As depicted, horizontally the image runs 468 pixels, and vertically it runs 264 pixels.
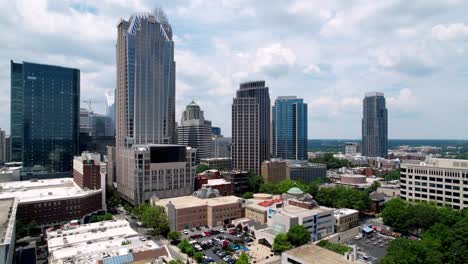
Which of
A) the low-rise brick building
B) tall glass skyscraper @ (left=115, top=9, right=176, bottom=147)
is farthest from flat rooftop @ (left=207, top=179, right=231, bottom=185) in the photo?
tall glass skyscraper @ (left=115, top=9, right=176, bottom=147)

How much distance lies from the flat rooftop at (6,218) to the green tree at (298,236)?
51981 mm

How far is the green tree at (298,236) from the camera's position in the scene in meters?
67.9

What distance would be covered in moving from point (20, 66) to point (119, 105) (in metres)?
61.8

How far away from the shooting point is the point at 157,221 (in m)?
79.6

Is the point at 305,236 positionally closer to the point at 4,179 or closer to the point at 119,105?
the point at 119,105

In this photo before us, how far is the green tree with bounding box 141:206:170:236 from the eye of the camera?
7875 cm

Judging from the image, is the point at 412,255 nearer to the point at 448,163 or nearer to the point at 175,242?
the point at 175,242

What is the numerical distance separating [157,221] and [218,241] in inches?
672

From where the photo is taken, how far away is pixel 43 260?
63.5m

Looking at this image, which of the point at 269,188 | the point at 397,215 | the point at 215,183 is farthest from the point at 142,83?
the point at 397,215

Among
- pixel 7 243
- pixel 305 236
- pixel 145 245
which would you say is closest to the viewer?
pixel 7 243

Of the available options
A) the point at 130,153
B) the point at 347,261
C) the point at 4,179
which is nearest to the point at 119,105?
the point at 130,153

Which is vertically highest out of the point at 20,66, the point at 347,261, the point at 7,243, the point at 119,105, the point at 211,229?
the point at 20,66

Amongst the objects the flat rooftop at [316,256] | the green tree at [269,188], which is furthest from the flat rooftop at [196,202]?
the flat rooftop at [316,256]
